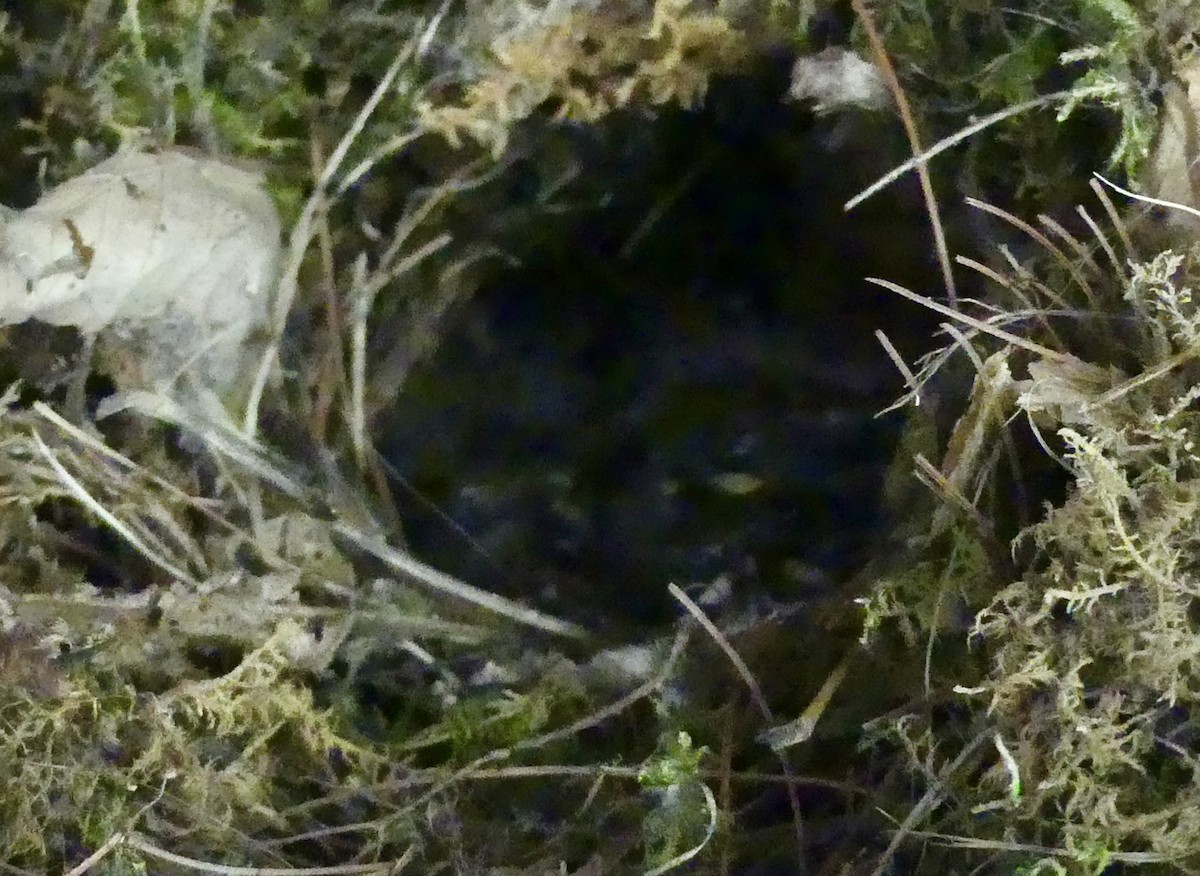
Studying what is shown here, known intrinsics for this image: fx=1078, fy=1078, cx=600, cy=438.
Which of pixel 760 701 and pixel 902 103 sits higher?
pixel 902 103

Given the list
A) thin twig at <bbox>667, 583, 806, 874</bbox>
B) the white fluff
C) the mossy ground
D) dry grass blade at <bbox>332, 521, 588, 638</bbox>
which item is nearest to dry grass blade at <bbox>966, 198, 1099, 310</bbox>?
the mossy ground

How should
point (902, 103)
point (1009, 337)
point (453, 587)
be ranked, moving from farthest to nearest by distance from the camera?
point (453, 587) < point (902, 103) < point (1009, 337)

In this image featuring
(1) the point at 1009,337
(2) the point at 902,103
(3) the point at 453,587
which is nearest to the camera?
(1) the point at 1009,337

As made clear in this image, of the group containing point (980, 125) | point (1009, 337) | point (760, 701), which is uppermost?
point (980, 125)

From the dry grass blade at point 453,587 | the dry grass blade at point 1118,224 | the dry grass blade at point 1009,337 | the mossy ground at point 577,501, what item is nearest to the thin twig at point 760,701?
the mossy ground at point 577,501

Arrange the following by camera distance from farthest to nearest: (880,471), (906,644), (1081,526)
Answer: (880,471)
(906,644)
(1081,526)

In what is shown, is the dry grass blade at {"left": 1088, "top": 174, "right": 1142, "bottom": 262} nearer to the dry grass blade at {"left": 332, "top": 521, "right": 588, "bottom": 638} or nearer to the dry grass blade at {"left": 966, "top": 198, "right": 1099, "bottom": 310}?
the dry grass blade at {"left": 966, "top": 198, "right": 1099, "bottom": 310}

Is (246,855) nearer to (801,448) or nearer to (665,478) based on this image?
(665,478)

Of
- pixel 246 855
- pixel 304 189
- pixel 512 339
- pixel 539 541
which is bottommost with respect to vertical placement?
pixel 246 855

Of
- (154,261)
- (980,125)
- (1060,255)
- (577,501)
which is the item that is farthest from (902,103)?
(154,261)

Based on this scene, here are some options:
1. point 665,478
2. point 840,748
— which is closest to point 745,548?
point 665,478

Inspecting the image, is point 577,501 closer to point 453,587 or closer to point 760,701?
point 453,587
